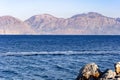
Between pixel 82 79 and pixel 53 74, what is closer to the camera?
pixel 82 79

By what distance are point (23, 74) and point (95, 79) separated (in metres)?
18.0

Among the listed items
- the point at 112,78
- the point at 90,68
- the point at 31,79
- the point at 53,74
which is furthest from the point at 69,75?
the point at 112,78

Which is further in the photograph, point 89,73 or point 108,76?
→ point 89,73

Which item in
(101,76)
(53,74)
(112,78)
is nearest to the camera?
Answer: (112,78)

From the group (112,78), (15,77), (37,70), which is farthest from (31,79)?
(112,78)

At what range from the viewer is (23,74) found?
5209 cm

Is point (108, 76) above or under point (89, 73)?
above

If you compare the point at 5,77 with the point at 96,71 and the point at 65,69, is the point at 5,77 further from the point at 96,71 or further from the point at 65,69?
the point at 96,71

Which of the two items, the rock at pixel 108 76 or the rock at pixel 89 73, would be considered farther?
the rock at pixel 89 73

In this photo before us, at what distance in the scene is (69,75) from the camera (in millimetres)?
50281

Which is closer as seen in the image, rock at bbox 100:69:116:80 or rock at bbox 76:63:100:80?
rock at bbox 100:69:116:80

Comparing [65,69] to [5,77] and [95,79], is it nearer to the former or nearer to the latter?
Result: [5,77]

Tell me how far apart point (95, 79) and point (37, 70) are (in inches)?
859

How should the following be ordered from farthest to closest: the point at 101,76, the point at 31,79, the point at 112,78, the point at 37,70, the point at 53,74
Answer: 1. the point at 37,70
2. the point at 53,74
3. the point at 31,79
4. the point at 101,76
5. the point at 112,78
